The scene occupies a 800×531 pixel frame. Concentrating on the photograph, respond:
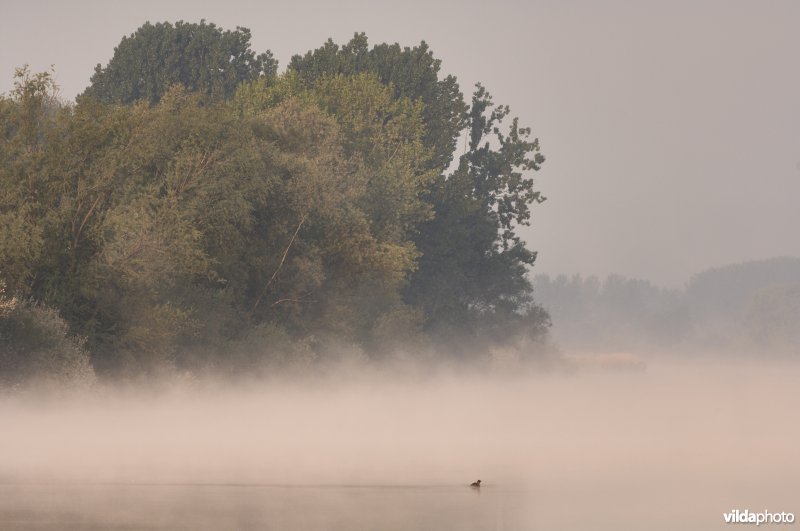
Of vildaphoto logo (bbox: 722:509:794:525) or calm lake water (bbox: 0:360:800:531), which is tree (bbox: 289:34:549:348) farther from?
vildaphoto logo (bbox: 722:509:794:525)

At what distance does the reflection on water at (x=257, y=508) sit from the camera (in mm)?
30500

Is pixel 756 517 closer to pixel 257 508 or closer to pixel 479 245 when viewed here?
pixel 257 508

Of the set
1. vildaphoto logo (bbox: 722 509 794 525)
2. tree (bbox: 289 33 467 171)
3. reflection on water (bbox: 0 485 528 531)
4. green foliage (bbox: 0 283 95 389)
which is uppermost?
tree (bbox: 289 33 467 171)

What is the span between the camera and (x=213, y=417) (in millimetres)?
60531

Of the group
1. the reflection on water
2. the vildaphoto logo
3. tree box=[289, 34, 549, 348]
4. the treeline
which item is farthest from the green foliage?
tree box=[289, 34, 549, 348]

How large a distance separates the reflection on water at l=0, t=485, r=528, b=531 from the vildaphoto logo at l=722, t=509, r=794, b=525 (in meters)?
4.46

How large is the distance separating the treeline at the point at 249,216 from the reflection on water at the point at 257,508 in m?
16.6

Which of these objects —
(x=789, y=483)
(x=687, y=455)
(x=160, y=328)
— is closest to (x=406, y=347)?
(x=160, y=328)

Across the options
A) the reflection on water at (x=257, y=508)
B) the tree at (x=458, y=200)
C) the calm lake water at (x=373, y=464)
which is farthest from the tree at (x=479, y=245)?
the reflection on water at (x=257, y=508)

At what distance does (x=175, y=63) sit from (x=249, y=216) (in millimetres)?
64172

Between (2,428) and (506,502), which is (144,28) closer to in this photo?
(2,428)

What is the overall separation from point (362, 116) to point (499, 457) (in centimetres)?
5967

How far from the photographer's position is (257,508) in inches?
1307

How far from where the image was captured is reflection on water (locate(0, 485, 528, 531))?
3050cm
